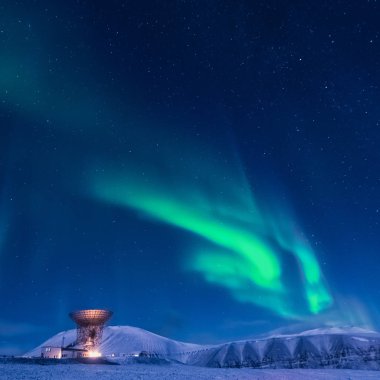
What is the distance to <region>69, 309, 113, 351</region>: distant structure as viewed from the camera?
8606 centimetres

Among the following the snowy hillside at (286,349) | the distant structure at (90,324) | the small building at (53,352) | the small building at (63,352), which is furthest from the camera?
the snowy hillside at (286,349)

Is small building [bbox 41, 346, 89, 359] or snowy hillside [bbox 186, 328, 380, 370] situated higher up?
small building [bbox 41, 346, 89, 359]

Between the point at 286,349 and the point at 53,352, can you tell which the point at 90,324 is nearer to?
the point at 53,352

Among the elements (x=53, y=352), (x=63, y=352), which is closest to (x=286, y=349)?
(x=63, y=352)

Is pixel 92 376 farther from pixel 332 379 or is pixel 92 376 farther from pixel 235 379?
pixel 332 379

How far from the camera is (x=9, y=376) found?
37594 mm

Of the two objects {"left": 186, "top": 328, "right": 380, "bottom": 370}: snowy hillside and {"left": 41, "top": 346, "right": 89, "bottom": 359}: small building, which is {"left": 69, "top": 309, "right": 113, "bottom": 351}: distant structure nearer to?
{"left": 41, "top": 346, "right": 89, "bottom": 359}: small building

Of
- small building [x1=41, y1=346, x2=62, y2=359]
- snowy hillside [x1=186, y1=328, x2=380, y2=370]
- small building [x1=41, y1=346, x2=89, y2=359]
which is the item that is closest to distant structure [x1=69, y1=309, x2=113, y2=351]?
small building [x1=41, y1=346, x2=89, y2=359]

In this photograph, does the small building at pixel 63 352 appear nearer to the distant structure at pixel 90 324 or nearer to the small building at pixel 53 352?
the small building at pixel 53 352

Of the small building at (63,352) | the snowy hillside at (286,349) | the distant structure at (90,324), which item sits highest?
the distant structure at (90,324)

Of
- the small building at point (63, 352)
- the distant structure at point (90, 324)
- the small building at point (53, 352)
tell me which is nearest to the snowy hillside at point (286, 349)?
the small building at point (63, 352)

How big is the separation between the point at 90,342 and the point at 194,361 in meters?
116

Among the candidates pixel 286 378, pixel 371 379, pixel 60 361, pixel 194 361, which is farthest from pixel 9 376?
pixel 194 361

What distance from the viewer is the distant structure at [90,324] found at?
86.1m
